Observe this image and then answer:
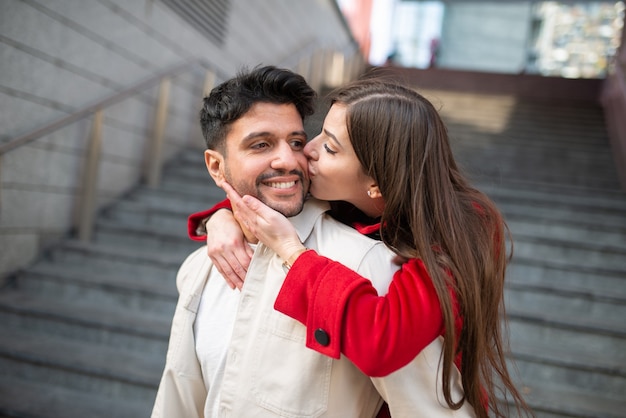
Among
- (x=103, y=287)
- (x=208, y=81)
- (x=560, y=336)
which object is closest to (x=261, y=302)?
(x=560, y=336)

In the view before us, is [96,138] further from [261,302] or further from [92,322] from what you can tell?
[261,302]

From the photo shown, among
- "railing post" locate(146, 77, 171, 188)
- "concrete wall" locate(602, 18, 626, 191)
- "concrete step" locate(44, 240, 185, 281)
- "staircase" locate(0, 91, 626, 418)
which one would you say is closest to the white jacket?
"staircase" locate(0, 91, 626, 418)

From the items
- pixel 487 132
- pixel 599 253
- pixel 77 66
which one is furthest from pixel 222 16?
pixel 599 253

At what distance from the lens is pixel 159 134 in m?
4.84

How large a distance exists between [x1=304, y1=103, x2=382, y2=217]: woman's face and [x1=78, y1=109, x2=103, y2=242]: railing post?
3012mm

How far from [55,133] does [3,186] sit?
1.99 ft

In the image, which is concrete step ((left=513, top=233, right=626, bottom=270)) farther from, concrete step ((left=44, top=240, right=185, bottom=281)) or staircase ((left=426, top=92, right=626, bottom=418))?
concrete step ((left=44, top=240, right=185, bottom=281))

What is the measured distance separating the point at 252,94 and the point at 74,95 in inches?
119

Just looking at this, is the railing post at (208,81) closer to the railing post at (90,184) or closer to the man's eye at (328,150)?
the railing post at (90,184)

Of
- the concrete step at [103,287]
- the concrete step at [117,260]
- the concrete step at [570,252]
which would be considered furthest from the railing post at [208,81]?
the concrete step at [570,252]

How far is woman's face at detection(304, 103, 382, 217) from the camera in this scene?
1286mm

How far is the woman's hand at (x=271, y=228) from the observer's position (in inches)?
45.9

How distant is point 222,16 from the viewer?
239 inches

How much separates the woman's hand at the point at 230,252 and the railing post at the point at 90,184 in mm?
2780
